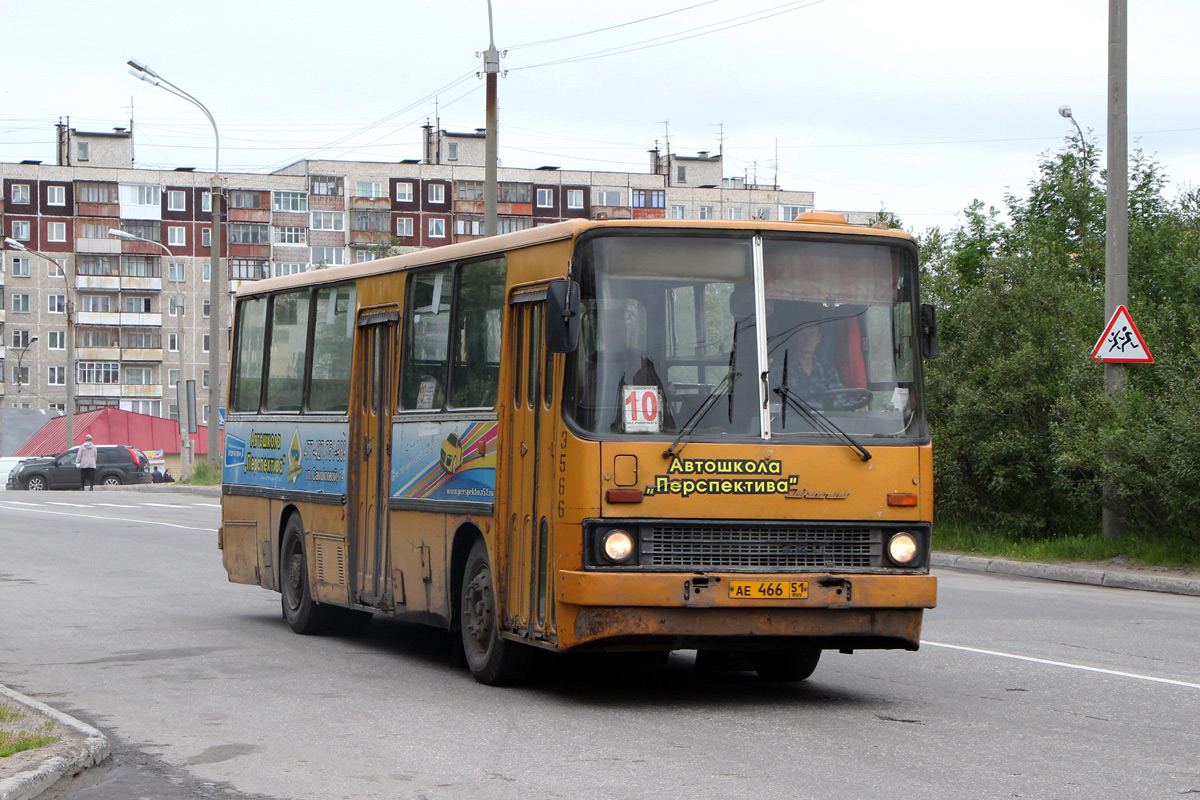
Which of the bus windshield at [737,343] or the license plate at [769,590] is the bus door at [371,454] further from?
the license plate at [769,590]

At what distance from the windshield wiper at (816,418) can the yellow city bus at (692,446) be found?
0.01m

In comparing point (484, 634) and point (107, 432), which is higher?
point (107, 432)

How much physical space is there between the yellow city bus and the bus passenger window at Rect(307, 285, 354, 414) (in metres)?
2.35

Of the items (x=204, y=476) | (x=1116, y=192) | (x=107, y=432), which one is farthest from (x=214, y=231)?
(x=107, y=432)

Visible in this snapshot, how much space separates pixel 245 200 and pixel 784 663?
114170 millimetres

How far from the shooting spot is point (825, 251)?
1007 centimetres

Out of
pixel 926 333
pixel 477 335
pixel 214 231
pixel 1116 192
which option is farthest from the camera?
pixel 214 231

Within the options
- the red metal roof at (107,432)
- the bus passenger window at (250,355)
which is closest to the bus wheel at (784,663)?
the bus passenger window at (250,355)

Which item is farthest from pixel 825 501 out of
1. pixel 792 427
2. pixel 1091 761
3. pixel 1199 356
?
pixel 1199 356

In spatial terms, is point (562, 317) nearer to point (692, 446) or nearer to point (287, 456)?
point (692, 446)

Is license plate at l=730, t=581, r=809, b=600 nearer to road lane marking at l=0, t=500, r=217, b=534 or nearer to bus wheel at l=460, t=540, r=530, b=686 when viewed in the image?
bus wheel at l=460, t=540, r=530, b=686

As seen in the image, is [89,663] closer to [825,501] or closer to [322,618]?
[322,618]

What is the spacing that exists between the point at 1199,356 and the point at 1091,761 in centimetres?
1204

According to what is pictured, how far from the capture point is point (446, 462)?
11367 mm
